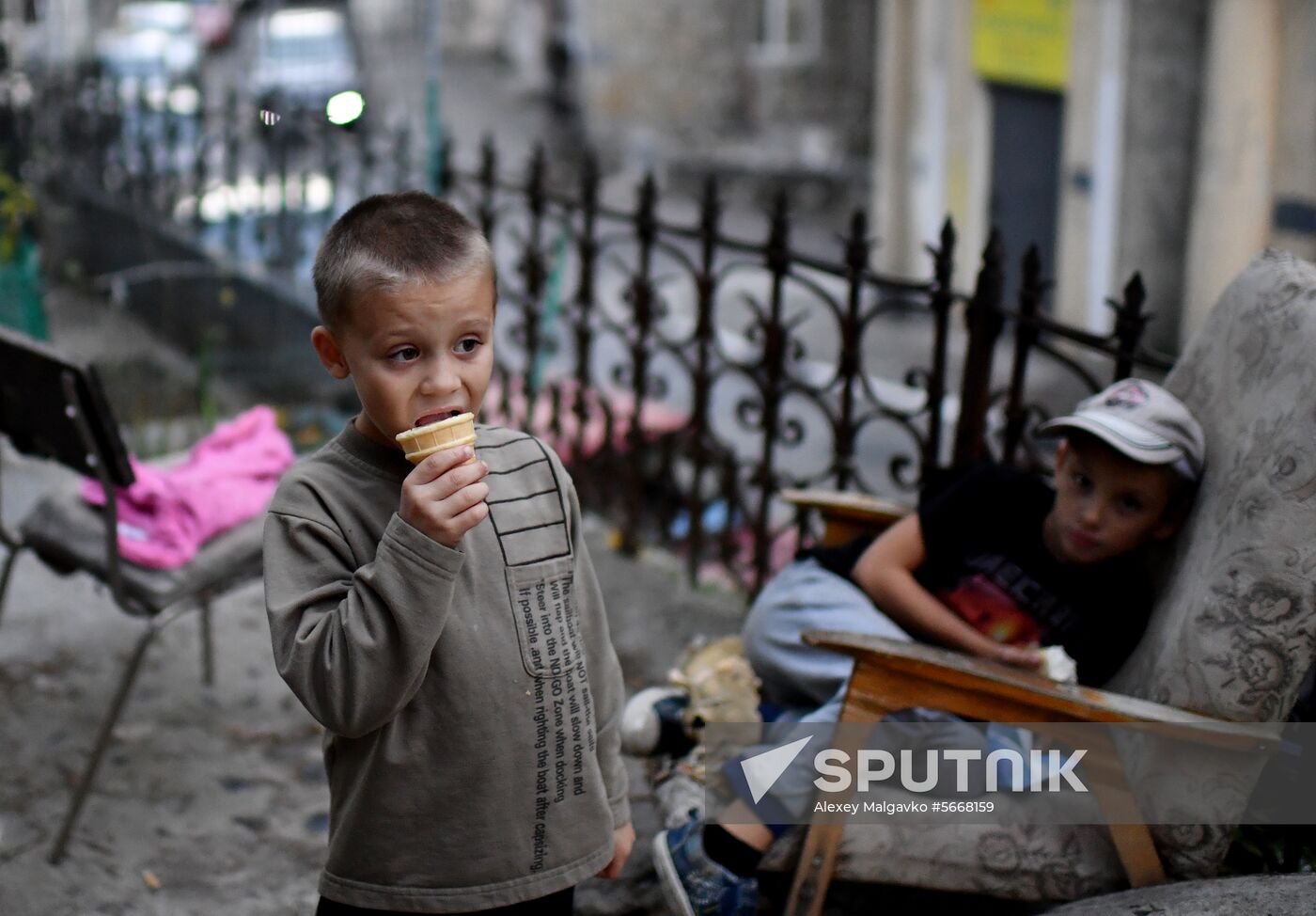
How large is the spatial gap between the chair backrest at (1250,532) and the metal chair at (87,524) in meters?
2.13

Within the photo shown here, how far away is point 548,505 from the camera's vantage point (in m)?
1.97

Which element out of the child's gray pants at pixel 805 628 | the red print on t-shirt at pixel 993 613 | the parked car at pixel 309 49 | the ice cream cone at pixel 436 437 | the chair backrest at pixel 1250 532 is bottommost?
→ the child's gray pants at pixel 805 628

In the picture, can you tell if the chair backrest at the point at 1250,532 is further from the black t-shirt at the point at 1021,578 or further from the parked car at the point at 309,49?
the parked car at the point at 309,49

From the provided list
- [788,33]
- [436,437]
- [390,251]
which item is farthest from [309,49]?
[436,437]

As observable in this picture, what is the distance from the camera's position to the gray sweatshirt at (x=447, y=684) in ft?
5.67

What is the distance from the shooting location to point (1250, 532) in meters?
2.44

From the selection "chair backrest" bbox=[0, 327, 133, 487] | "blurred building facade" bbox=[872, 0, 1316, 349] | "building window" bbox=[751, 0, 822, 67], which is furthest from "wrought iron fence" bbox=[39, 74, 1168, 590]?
"building window" bbox=[751, 0, 822, 67]

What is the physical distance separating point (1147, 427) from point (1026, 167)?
1060cm

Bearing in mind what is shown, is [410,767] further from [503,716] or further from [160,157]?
[160,157]

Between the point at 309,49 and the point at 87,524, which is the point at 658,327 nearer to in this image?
the point at 87,524

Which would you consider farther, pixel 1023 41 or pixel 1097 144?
pixel 1023 41

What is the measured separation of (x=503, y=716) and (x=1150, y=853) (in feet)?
4.11

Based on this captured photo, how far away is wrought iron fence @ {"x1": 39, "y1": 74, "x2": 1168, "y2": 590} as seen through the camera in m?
3.72

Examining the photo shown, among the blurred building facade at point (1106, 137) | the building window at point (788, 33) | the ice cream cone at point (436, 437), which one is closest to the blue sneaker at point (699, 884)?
the ice cream cone at point (436, 437)
